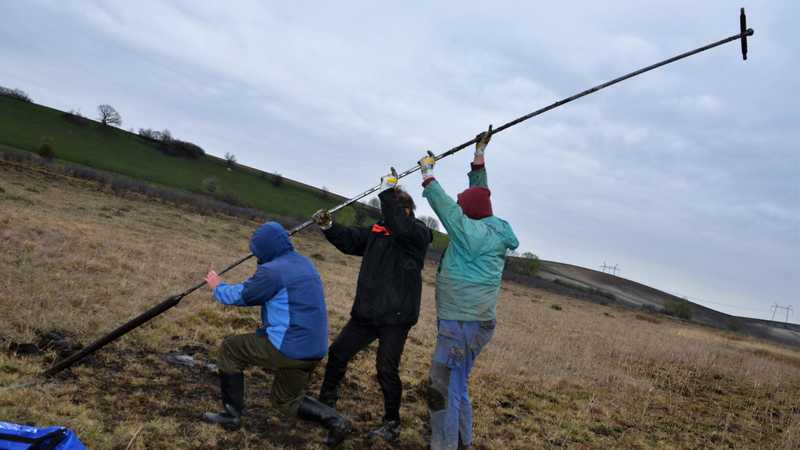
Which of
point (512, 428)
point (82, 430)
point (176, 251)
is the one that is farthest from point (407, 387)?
point (176, 251)

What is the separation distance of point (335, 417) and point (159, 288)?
20.9 feet

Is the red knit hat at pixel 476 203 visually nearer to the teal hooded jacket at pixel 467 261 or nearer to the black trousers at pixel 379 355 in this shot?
the teal hooded jacket at pixel 467 261

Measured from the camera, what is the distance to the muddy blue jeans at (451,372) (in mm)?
4996

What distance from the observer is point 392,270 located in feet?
18.4

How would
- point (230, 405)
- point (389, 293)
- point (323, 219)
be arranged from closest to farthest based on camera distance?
point (230, 405), point (389, 293), point (323, 219)

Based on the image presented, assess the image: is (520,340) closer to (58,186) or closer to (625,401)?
(625,401)

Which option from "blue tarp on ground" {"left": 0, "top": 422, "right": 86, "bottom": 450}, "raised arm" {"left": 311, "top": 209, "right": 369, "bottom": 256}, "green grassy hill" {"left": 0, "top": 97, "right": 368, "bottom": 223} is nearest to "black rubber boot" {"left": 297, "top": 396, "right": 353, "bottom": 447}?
"raised arm" {"left": 311, "top": 209, "right": 369, "bottom": 256}

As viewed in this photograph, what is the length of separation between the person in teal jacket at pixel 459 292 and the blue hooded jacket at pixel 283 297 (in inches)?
44.8

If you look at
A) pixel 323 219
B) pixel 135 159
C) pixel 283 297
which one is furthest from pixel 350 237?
pixel 135 159

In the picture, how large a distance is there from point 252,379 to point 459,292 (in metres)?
3.21

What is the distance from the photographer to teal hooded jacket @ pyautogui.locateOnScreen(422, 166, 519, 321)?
4938mm

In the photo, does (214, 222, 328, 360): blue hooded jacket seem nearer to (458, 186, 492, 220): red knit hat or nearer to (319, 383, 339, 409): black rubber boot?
(319, 383, 339, 409): black rubber boot

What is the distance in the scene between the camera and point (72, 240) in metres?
12.9

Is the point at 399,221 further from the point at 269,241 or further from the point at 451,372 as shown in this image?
the point at 451,372
